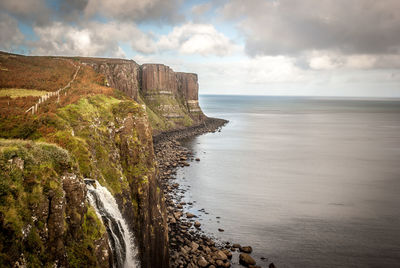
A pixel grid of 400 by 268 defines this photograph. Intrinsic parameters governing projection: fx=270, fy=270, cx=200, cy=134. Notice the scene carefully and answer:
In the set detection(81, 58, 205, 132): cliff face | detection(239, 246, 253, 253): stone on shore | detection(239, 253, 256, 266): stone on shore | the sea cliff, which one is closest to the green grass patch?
the sea cliff

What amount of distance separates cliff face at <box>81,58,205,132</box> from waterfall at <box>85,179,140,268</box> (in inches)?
2995

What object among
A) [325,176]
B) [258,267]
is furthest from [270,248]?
[325,176]

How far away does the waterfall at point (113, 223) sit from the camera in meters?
14.9

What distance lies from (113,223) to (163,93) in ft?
370

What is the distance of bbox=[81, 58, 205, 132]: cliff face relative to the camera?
101m

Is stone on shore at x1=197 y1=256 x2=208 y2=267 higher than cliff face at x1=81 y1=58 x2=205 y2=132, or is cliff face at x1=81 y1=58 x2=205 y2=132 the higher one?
cliff face at x1=81 y1=58 x2=205 y2=132

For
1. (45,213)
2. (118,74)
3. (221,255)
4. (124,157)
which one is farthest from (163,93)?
(45,213)

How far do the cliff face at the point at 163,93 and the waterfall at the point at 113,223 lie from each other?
76075mm

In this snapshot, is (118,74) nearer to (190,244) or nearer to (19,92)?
(19,92)

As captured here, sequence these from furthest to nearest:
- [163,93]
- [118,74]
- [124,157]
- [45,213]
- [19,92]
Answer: [163,93], [118,74], [19,92], [124,157], [45,213]

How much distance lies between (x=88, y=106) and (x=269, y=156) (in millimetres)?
59838

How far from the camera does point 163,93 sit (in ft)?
411

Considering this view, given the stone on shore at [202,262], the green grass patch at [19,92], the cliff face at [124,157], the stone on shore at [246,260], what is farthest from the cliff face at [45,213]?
the green grass patch at [19,92]

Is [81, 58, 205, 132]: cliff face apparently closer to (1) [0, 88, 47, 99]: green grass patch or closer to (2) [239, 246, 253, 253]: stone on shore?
(1) [0, 88, 47, 99]: green grass patch
